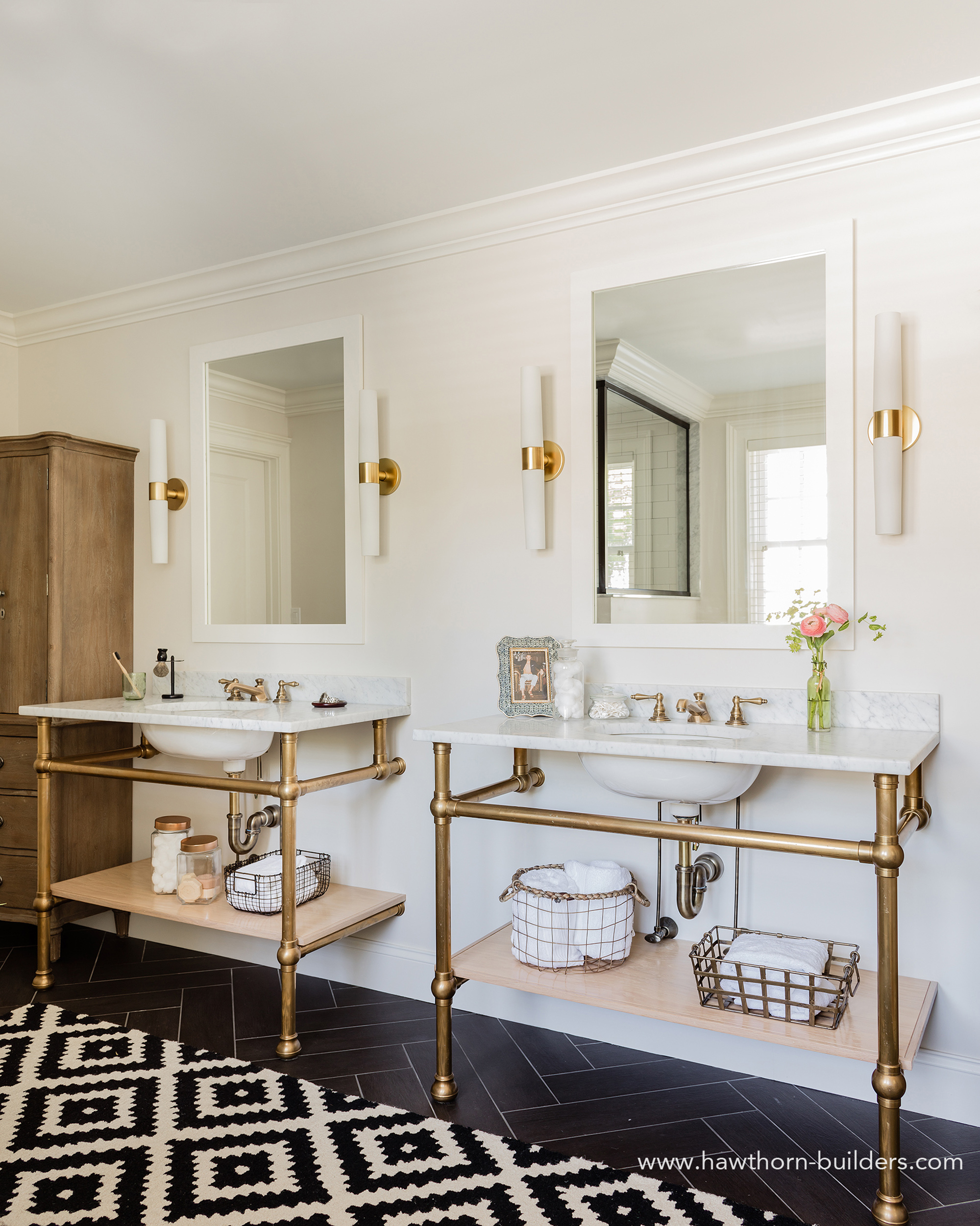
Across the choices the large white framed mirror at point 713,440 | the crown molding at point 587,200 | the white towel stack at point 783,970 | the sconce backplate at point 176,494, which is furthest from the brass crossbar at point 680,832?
the sconce backplate at point 176,494

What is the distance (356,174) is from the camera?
251 cm

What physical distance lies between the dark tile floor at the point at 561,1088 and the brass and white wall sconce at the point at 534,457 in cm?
139

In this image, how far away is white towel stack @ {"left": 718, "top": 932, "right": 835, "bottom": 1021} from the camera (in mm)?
1954

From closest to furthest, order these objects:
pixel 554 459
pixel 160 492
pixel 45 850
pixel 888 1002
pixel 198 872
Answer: pixel 888 1002, pixel 554 459, pixel 198 872, pixel 45 850, pixel 160 492

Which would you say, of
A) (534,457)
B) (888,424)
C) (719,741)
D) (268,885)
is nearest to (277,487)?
(534,457)

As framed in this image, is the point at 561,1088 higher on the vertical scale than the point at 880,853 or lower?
lower

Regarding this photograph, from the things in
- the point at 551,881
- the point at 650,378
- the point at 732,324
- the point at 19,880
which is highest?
the point at 732,324

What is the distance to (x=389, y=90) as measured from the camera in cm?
210

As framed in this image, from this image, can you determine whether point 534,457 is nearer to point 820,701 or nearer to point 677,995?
point 820,701

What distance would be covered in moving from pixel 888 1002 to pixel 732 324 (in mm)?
1646

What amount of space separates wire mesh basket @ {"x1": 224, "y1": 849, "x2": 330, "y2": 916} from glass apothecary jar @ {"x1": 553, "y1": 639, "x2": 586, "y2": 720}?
0.92 m

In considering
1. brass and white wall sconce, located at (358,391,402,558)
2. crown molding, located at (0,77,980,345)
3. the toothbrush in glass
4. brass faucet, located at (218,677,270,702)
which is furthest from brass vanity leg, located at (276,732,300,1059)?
crown molding, located at (0,77,980,345)

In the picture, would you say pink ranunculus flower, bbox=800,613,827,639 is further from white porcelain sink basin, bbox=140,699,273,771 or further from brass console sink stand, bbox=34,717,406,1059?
white porcelain sink basin, bbox=140,699,273,771

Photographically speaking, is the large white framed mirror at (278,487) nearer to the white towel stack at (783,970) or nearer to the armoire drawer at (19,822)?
the armoire drawer at (19,822)
